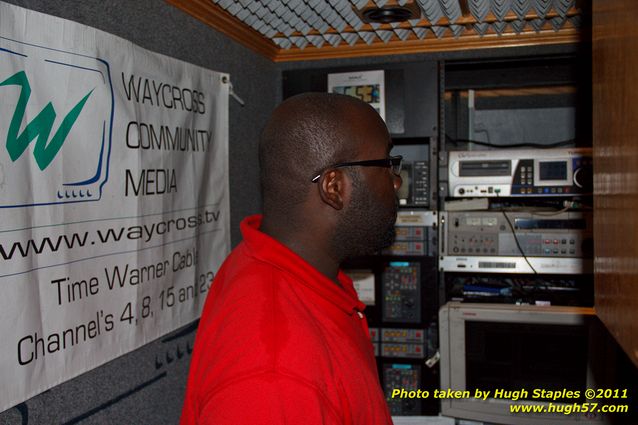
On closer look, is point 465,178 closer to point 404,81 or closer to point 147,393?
point 404,81

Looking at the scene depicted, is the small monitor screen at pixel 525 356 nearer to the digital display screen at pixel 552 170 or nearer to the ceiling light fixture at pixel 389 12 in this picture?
the digital display screen at pixel 552 170

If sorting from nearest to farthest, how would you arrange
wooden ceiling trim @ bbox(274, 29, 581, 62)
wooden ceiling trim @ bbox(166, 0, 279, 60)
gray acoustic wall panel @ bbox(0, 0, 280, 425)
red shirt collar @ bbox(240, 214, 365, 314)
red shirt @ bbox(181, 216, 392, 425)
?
1. red shirt @ bbox(181, 216, 392, 425)
2. red shirt collar @ bbox(240, 214, 365, 314)
3. gray acoustic wall panel @ bbox(0, 0, 280, 425)
4. wooden ceiling trim @ bbox(166, 0, 279, 60)
5. wooden ceiling trim @ bbox(274, 29, 581, 62)

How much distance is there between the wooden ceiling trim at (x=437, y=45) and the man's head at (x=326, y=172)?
3.36ft

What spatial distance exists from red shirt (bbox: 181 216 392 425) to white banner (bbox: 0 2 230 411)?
0.99ft

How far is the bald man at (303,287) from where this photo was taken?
2.15ft

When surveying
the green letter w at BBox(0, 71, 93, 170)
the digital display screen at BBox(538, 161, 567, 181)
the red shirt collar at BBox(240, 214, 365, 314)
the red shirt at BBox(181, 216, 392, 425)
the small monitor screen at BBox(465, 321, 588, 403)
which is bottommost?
the small monitor screen at BBox(465, 321, 588, 403)

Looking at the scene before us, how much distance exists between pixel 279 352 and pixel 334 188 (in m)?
0.31

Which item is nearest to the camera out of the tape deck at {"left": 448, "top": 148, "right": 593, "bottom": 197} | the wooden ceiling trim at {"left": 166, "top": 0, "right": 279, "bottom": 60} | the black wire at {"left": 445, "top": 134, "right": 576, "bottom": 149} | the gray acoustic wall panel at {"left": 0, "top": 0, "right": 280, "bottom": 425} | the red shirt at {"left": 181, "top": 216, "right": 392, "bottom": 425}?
the red shirt at {"left": 181, "top": 216, "right": 392, "bottom": 425}

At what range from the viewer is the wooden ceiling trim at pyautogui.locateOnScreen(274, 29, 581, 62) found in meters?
1.76

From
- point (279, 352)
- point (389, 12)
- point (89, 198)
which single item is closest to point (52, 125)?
point (89, 198)

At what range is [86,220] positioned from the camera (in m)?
1.06

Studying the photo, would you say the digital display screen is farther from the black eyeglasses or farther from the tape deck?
the black eyeglasses

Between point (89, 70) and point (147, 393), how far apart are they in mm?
772

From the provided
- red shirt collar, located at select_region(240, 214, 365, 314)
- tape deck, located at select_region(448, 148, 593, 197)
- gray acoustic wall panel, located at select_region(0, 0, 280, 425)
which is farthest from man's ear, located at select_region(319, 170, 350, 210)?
tape deck, located at select_region(448, 148, 593, 197)
